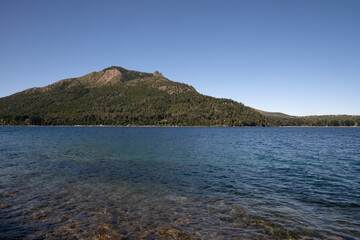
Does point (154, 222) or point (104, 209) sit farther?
point (104, 209)

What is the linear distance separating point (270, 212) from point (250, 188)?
5594 mm

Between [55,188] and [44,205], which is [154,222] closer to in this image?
[44,205]

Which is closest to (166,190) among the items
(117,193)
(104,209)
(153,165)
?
(117,193)

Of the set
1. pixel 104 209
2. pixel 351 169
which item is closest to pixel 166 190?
pixel 104 209

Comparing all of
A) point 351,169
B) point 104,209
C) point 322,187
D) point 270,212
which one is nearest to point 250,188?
point 270,212

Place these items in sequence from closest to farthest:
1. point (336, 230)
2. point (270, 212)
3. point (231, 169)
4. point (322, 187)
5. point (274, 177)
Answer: point (336, 230)
point (270, 212)
point (322, 187)
point (274, 177)
point (231, 169)

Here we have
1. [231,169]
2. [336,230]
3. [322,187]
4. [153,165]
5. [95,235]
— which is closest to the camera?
[95,235]

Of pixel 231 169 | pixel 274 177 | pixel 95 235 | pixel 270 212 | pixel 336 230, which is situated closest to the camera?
pixel 95 235

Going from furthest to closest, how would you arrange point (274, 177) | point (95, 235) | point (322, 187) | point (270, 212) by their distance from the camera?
point (274, 177) < point (322, 187) < point (270, 212) < point (95, 235)

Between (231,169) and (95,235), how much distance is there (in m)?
20.5

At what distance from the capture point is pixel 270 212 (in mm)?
13844

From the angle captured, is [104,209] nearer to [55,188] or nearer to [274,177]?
[55,188]

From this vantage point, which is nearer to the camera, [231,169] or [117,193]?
[117,193]

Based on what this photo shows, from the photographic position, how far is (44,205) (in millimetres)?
14297
